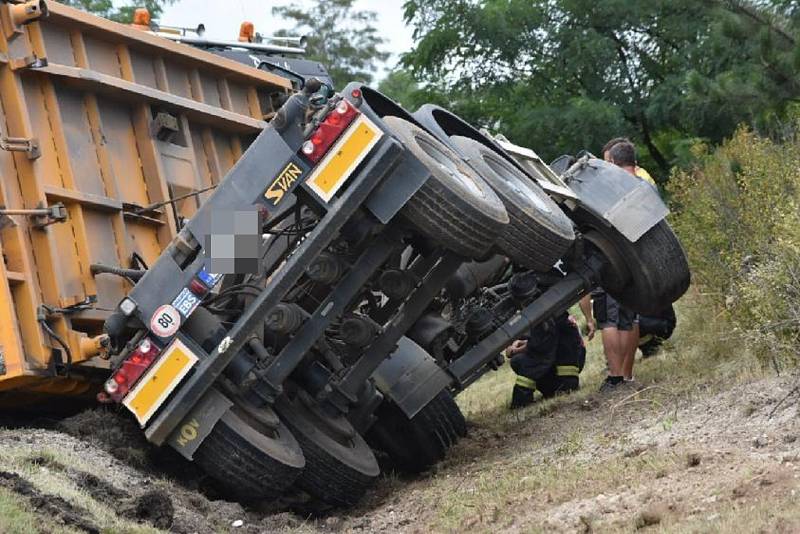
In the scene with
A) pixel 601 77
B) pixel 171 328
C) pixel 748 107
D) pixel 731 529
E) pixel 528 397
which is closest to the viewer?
pixel 731 529

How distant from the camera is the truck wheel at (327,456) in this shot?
839 cm

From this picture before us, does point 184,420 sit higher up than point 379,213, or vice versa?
point 379,213

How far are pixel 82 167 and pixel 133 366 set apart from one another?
1401 millimetres

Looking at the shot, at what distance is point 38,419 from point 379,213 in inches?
91.1

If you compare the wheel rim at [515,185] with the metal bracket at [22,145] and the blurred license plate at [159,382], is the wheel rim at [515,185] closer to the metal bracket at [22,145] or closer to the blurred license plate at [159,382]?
the blurred license plate at [159,382]

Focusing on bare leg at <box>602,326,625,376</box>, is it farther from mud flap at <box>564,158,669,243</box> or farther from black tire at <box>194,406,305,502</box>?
black tire at <box>194,406,305,502</box>

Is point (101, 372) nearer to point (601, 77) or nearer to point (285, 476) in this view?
point (285, 476)

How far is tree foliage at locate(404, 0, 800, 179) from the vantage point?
826 inches

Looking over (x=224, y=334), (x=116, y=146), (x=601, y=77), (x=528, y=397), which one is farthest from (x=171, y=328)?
(x=601, y=77)

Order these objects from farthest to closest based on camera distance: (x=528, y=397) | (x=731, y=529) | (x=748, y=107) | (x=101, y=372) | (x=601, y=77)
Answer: (x=601, y=77) → (x=748, y=107) → (x=528, y=397) → (x=101, y=372) → (x=731, y=529)

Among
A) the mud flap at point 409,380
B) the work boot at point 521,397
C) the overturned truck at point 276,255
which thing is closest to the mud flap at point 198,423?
the overturned truck at point 276,255

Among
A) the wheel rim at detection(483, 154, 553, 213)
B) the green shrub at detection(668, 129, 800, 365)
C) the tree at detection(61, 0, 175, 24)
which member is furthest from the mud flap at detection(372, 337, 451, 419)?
the tree at detection(61, 0, 175, 24)

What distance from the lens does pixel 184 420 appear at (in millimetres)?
7922

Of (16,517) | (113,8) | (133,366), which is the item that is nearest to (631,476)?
(133,366)
